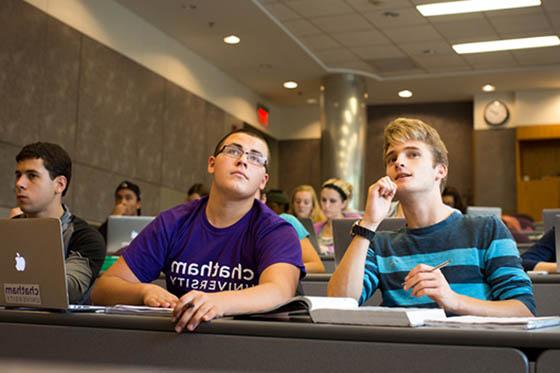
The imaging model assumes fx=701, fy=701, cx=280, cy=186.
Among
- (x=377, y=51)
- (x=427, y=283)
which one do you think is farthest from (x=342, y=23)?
(x=427, y=283)

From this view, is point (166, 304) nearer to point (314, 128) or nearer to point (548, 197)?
point (548, 197)

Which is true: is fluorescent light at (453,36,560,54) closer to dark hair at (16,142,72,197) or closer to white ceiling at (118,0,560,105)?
white ceiling at (118,0,560,105)

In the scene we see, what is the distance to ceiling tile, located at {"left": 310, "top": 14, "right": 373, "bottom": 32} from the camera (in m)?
7.81

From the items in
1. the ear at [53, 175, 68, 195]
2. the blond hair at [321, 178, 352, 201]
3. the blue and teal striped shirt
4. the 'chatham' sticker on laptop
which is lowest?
the 'chatham' sticker on laptop

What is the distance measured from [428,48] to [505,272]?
740 centimetres

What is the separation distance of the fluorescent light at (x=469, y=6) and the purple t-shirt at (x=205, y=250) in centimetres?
588

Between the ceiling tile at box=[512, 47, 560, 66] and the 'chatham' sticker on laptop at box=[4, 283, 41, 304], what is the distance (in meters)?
8.41

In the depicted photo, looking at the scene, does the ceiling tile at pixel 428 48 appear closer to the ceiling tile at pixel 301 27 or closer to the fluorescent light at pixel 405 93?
the ceiling tile at pixel 301 27

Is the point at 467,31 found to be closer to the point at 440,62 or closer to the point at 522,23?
the point at 522,23

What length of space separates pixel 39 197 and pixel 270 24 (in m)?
5.62

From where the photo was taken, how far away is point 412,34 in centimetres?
831

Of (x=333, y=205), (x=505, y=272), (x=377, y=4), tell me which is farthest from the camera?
(x=377, y=4)

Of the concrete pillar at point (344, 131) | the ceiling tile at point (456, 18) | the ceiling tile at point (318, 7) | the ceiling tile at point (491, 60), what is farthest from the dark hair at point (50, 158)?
the ceiling tile at point (491, 60)

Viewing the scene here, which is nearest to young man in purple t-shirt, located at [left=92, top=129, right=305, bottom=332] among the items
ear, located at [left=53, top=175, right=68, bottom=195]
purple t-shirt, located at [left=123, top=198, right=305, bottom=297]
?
purple t-shirt, located at [left=123, top=198, right=305, bottom=297]
